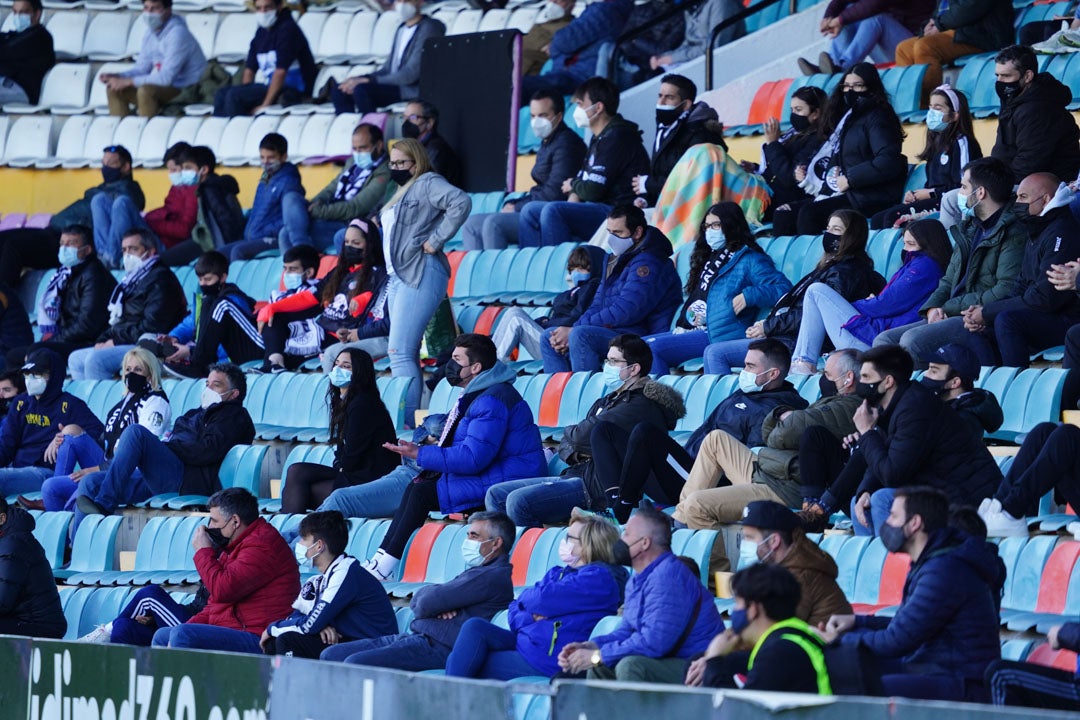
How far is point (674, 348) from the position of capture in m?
9.80

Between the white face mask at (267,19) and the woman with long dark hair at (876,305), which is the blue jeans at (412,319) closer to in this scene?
the woman with long dark hair at (876,305)

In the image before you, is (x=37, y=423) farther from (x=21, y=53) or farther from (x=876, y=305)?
(x=21, y=53)

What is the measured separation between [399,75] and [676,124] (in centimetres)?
357

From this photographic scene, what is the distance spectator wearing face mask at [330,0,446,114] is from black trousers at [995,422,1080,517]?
770cm

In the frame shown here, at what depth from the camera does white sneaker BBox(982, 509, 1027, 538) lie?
7.15m

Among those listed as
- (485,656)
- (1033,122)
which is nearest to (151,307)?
(1033,122)

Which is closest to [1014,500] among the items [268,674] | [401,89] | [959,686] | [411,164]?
[959,686]

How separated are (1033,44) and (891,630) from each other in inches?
242

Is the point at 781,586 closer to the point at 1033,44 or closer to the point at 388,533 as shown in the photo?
the point at 388,533

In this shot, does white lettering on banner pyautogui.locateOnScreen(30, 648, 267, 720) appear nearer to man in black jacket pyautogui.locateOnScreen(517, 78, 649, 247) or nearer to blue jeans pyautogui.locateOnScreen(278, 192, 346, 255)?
man in black jacket pyautogui.locateOnScreen(517, 78, 649, 247)

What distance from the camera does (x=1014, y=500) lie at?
7098 mm

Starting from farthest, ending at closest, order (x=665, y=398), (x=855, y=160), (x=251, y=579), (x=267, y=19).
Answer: (x=267, y=19) → (x=855, y=160) → (x=665, y=398) → (x=251, y=579)

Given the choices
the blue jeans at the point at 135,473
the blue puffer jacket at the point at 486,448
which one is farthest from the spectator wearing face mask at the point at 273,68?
the blue puffer jacket at the point at 486,448

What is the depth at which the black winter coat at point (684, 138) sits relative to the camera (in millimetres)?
11195
